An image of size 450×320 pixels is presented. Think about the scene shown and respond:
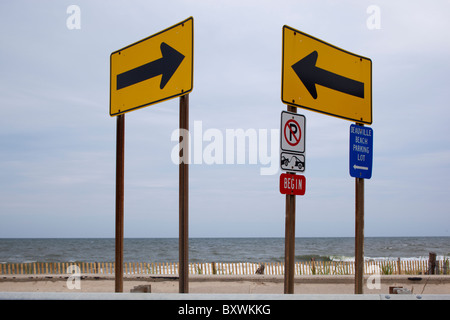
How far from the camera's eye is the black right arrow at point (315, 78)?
589 centimetres

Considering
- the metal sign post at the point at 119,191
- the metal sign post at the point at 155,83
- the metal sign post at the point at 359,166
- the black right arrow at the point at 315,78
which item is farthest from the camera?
the metal sign post at the point at 359,166

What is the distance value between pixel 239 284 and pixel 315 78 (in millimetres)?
7542

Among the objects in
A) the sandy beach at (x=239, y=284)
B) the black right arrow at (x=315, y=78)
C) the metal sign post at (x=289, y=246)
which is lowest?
the sandy beach at (x=239, y=284)

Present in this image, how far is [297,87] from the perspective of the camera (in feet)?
19.1

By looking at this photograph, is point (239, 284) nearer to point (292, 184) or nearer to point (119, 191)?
point (119, 191)

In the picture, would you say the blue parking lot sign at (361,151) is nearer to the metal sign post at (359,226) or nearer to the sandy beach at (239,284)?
the metal sign post at (359,226)

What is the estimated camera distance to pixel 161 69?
5.55m

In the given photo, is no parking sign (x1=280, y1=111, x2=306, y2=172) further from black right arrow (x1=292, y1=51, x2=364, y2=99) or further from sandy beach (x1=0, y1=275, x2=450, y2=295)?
sandy beach (x1=0, y1=275, x2=450, y2=295)

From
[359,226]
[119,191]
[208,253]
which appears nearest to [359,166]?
[359,226]

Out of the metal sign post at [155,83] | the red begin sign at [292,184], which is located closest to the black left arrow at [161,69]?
the metal sign post at [155,83]

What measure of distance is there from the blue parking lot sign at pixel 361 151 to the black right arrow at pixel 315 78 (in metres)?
0.59
